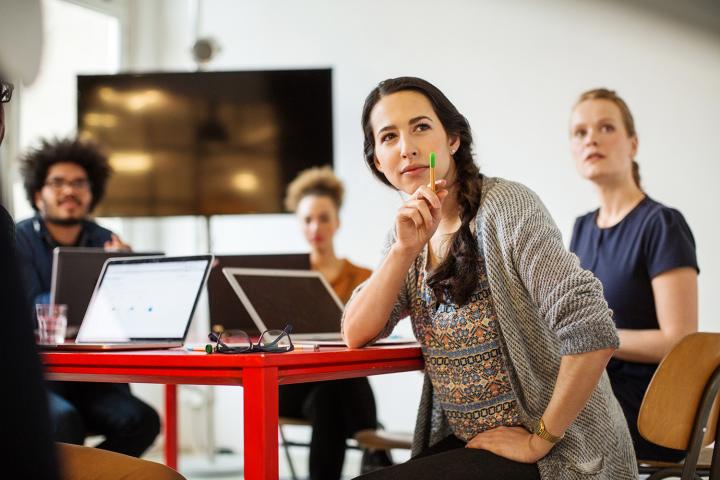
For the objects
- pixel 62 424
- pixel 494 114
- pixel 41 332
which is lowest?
pixel 62 424

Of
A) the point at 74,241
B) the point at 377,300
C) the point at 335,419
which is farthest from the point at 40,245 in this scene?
the point at 377,300

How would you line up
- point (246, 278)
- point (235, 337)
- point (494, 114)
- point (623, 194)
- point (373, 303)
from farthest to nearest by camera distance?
1. point (494, 114)
2. point (623, 194)
3. point (246, 278)
4. point (235, 337)
5. point (373, 303)

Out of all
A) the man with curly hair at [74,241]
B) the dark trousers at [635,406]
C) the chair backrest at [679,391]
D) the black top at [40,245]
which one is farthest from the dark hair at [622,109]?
the black top at [40,245]

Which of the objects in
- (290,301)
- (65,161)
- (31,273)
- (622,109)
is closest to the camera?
(290,301)

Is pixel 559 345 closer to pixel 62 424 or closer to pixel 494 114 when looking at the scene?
pixel 62 424

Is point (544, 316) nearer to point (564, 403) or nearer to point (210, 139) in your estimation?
point (564, 403)

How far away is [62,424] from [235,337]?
935mm

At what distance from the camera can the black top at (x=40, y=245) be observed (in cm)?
286

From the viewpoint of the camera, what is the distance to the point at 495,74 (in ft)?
12.9

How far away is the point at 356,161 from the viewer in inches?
172

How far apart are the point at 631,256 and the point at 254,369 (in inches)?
49.2

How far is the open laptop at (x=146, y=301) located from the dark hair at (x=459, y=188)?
1.63 ft

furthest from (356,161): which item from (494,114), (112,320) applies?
(112,320)

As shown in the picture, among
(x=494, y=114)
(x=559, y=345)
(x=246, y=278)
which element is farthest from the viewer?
(x=494, y=114)
